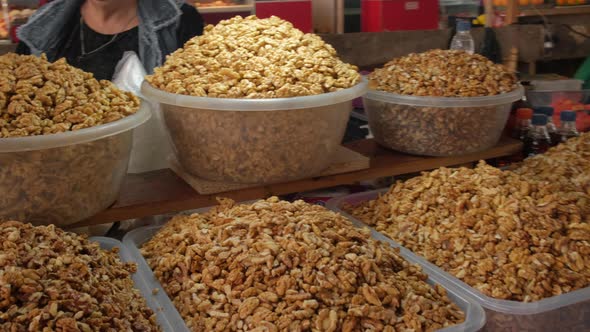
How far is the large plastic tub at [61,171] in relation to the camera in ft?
3.08

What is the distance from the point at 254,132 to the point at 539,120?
2.83 feet

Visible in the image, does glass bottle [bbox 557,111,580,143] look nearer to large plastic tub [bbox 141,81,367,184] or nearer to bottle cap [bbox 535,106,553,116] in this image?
bottle cap [bbox 535,106,553,116]

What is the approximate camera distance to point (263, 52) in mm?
1198

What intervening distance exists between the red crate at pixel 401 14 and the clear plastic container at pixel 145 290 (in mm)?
3901

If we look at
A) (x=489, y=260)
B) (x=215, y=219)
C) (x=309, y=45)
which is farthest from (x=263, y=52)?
(x=489, y=260)

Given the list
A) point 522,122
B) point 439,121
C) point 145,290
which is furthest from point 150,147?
point 522,122

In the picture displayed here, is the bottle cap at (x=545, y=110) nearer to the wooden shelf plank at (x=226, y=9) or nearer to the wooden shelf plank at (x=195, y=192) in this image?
the wooden shelf plank at (x=195, y=192)

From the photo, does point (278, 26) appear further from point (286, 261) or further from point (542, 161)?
point (542, 161)

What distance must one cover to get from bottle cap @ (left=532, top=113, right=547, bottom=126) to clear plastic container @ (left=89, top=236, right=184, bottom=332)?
1.11 meters

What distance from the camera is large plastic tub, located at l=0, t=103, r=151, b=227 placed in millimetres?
940

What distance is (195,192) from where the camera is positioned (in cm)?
122

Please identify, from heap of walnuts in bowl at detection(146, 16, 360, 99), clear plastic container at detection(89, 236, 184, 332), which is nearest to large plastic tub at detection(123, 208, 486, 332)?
clear plastic container at detection(89, 236, 184, 332)

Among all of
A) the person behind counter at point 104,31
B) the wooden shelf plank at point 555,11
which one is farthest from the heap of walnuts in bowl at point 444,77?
the wooden shelf plank at point 555,11

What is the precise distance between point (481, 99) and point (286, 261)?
2.34ft
